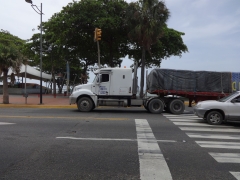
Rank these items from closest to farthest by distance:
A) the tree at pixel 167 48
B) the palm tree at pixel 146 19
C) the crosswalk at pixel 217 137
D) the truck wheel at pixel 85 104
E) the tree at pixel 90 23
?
the crosswalk at pixel 217 137 < the truck wheel at pixel 85 104 < the palm tree at pixel 146 19 < the tree at pixel 90 23 < the tree at pixel 167 48

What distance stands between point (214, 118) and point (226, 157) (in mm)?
5244

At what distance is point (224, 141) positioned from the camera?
859 centimetres

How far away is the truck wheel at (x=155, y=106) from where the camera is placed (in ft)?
53.1

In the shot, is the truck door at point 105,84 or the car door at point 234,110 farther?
the truck door at point 105,84

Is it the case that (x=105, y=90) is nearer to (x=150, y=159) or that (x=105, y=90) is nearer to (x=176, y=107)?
(x=176, y=107)

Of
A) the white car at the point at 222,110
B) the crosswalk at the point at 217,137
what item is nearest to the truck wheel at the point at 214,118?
the white car at the point at 222,110

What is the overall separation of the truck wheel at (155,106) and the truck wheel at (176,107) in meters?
0.57

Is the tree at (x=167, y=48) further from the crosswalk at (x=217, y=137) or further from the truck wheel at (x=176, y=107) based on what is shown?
the crosswalk at (x=217, y=137)

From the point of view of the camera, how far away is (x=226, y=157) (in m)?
6.68

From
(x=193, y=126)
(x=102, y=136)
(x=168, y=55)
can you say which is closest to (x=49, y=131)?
(x=102, y=136)

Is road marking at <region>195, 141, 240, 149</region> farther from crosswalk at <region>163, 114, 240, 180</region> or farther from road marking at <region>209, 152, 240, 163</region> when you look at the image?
road marking at <region>209, 152, 240, 163</region>

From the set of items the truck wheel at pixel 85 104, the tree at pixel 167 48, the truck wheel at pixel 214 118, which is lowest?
the truck wheel at pixel 214 118

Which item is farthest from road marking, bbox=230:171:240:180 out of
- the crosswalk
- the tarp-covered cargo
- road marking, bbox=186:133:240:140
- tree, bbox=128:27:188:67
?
tree, bbox=128:27:188:67

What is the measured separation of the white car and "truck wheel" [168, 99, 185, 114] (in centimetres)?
426
